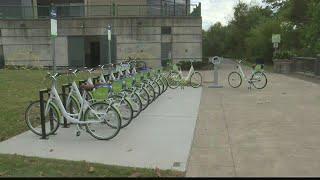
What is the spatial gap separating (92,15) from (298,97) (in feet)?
63.1

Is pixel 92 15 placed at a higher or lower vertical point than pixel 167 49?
higher

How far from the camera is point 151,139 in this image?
7.79 m

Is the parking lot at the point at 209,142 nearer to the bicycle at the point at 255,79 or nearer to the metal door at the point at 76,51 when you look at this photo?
the bicycle at the point at 255,79

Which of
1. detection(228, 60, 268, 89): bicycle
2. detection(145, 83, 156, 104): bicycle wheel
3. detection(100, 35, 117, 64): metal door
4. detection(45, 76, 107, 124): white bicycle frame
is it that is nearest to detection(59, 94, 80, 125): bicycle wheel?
detection(45, 76, 107, 124): white bicycle frame

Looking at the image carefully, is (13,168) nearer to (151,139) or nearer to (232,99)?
(151,139)

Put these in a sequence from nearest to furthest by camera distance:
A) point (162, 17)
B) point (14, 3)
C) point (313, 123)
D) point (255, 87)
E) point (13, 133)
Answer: point (13, 133)
point (313, 123)
point (255, 87)
point (162, 17)
point (14, 3)

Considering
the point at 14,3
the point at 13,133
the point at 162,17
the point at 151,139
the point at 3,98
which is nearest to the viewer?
the point at 151,139

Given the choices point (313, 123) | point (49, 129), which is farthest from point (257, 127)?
point (49, 129)

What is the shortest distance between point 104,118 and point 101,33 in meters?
22.1

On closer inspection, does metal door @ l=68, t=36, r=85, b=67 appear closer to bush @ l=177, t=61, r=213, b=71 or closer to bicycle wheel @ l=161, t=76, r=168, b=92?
bush @ l=177, t=61, r=213, b=71

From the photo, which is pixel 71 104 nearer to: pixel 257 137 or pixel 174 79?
pixel 257 137

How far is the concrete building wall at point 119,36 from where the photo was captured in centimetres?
2897

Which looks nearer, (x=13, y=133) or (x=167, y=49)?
(x=13, y=133)

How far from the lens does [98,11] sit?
1191 inches
